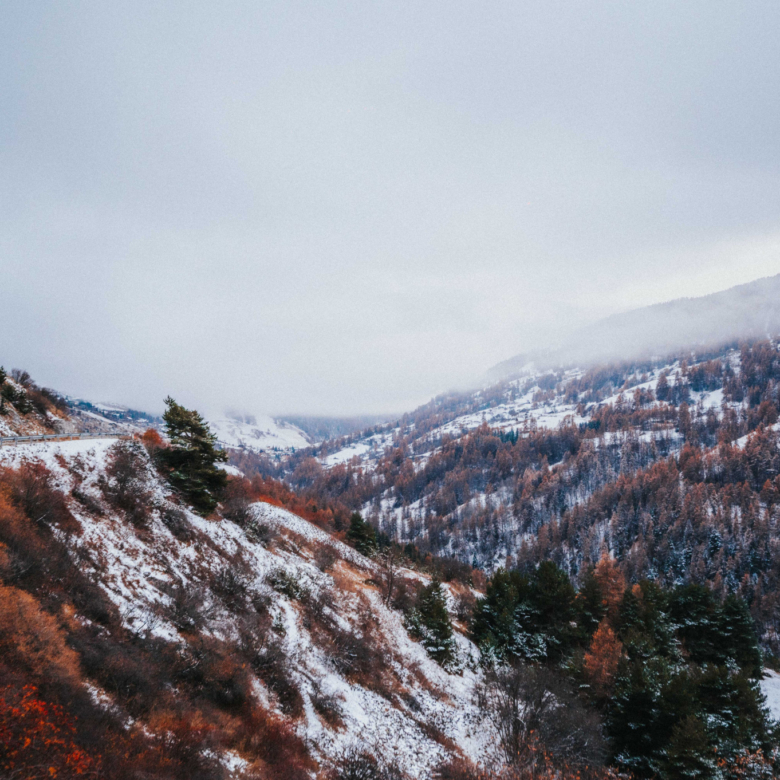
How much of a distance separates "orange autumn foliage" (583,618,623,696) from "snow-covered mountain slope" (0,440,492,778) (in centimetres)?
1060

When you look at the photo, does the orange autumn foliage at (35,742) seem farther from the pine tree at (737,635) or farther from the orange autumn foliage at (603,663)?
the pine tree at (737,635)

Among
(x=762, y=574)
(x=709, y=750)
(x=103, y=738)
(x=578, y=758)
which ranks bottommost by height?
(x=762, y=574)

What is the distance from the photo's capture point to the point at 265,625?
22234 mm

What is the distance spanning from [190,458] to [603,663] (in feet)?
133

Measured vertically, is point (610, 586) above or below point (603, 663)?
below

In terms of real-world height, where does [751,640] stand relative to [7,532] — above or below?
below

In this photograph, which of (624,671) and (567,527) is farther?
(567,527)

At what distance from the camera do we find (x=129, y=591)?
16.5 m

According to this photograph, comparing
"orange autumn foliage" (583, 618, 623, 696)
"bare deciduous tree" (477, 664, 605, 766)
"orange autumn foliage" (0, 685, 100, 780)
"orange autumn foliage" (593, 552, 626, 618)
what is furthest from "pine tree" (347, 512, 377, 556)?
"orange autumn foliage" (0, 685, 100, 780)

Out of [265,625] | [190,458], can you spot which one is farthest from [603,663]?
[190,458]

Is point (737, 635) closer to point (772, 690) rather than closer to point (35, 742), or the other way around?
point (772, 690)

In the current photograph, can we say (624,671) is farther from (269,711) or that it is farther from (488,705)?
(269,711)

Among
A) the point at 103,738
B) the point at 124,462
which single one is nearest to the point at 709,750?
the point at 103,738

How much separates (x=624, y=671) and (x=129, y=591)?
3437 centimetres
